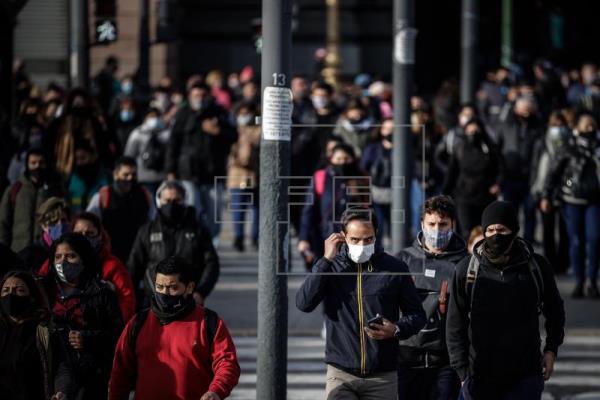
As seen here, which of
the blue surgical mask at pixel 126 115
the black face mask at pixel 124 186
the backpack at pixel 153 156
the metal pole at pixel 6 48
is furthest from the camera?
the blue surgical mask at pixel 126 115

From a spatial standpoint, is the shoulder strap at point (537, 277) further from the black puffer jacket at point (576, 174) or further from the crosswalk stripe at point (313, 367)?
the black puffer jacket at point (576, 174)

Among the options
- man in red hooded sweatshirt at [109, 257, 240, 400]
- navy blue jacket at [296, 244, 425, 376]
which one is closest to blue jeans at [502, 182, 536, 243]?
navy blue jacket at [296, 244, 425, 376]

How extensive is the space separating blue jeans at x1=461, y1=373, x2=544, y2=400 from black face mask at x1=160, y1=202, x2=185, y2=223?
326 centimetres

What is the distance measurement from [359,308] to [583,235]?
7.80m

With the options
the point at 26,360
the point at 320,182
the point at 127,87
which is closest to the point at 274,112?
the point at 26,360

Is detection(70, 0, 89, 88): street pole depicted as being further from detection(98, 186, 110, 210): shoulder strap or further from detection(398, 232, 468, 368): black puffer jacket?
detection(398, 232, 468, 368): black puffer jacket

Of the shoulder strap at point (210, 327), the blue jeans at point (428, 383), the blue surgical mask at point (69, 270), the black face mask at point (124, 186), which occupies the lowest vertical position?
the blue jeans at point (428, 383)

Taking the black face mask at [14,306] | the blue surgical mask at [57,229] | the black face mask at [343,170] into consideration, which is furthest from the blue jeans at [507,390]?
the black face mask at [343,170]

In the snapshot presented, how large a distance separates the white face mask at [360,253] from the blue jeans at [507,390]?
780 mm

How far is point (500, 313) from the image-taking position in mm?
8406

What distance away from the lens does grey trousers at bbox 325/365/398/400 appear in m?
8.65

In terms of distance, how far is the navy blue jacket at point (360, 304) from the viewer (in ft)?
28.3

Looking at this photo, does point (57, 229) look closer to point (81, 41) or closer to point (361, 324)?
point (361, 324)

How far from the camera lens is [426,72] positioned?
140ft
